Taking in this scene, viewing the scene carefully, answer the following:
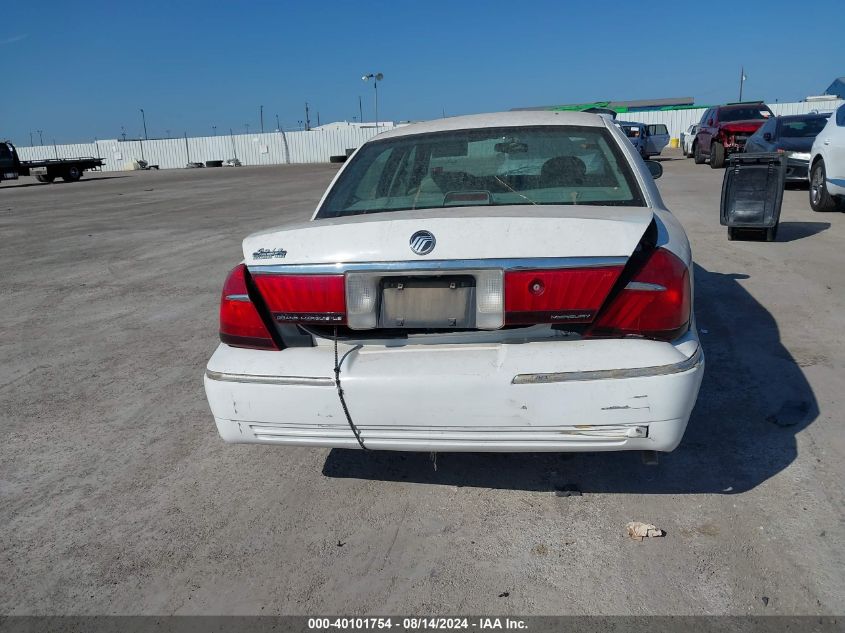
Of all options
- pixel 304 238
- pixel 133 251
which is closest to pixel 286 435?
pixel 304 238

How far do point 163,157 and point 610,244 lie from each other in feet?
222

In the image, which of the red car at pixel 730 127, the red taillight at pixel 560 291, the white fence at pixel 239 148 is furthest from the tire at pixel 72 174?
the red taillight at pixel 560 291

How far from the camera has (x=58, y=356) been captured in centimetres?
514

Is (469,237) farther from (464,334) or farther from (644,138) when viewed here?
(644,138)

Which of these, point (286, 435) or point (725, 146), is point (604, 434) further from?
point (725, 146)

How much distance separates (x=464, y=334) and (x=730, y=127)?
19.1 metres

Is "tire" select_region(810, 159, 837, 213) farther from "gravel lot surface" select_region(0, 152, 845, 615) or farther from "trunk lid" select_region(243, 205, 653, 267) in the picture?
"trunk lid" select_region(243, 205, 653, 267)

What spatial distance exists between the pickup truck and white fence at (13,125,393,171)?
876 inches

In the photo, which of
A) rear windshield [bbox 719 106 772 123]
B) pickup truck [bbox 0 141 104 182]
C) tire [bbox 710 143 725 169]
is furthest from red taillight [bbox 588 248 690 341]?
pickup truck [bbox 0 141 104 182]

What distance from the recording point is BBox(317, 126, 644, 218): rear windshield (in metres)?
3.32

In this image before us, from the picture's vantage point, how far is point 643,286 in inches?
101

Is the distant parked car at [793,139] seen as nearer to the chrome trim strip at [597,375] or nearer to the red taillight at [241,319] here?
the chrome trim strip at [597,375]

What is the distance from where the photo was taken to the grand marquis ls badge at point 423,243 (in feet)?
8.32

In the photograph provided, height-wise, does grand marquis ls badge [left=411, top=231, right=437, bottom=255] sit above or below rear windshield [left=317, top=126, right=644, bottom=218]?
below
